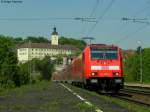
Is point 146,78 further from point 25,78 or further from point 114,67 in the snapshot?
point 114,67

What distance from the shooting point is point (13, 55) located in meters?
107

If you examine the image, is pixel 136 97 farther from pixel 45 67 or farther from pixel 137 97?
pixel 45 67

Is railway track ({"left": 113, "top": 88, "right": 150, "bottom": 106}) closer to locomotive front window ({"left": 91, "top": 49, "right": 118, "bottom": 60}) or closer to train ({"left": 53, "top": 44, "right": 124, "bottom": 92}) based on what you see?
train ({"left": 53, "top": 44, "right": 124, "bottom": 92})

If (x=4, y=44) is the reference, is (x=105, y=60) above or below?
below

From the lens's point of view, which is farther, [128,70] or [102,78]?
[128,70]

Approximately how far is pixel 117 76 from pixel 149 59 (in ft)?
354

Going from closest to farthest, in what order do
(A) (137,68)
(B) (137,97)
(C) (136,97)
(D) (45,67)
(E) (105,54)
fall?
(B) (137,97)
(C) (136,97)
(E) (105,54)
(A) (137,68)
(D) (45,67)

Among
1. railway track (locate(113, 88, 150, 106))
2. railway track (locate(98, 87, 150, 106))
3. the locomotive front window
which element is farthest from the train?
railway track (locate(113, 88, 150, 106))

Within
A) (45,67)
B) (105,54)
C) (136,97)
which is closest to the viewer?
(136,97)

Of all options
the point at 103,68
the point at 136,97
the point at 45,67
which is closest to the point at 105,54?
the point at 103,68

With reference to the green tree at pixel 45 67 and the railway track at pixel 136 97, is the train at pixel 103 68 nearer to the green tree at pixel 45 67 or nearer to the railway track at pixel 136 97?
the railway track at pixel 136 97

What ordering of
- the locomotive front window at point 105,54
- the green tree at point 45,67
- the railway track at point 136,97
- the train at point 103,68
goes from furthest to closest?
1. the green tree at point 45,67
2. the locomotive front window at point 105,54
3. the train at point 103,68
4. the railway track at point 136,97

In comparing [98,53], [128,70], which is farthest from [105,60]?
[128,70]

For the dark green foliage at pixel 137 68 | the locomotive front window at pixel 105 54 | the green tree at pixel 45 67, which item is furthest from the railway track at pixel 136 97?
the green tree at pixel 45 67
